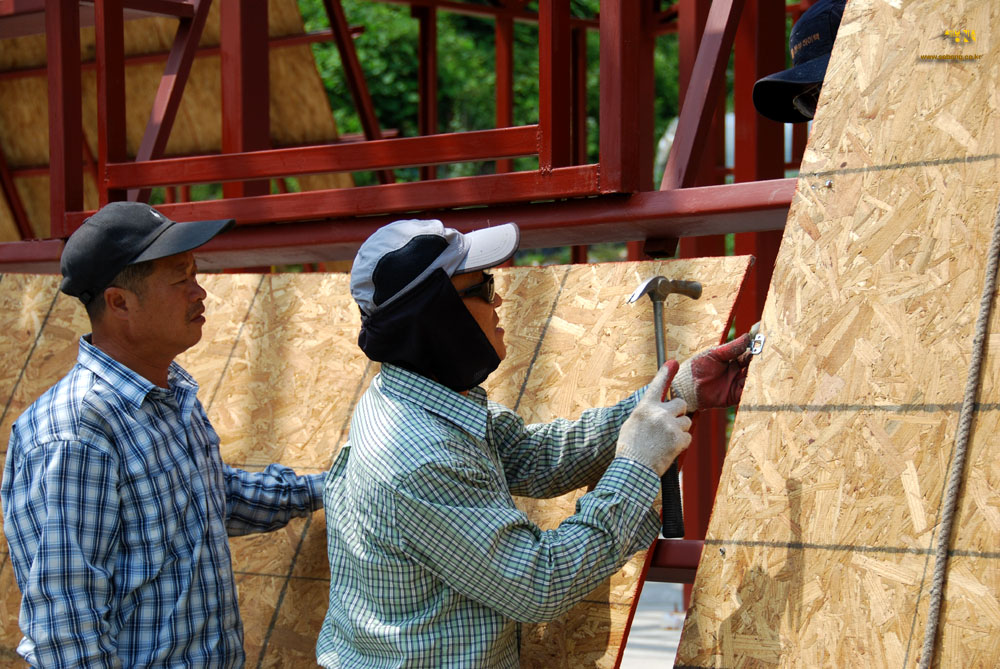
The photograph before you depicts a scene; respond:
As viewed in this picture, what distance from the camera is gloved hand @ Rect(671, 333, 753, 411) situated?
3111 mm

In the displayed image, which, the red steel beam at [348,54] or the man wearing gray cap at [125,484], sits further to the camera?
the red steel beam at [348,54]

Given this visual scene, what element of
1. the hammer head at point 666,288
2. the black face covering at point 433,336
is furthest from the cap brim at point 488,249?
the hammer head at point 666,288

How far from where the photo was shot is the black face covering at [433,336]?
2828mm

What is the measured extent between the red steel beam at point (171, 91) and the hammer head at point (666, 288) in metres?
3.00

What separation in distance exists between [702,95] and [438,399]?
1928 mm

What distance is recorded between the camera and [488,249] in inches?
116

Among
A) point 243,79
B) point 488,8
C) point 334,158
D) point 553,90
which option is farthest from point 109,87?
point 488,8

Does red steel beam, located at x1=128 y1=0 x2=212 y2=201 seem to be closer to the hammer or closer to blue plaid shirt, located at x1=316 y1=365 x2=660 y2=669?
blue plaid shirt, located at x1=316 y1=365 x2=660 y2=669

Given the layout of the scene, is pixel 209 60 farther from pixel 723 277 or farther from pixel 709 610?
pixel 709 610

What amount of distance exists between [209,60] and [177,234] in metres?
6.36

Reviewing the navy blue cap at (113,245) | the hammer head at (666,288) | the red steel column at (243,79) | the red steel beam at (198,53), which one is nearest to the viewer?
the navy blue cap at (113,245)

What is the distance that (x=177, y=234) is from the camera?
3.24 metres

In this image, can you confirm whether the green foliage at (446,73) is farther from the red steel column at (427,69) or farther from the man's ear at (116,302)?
the man's ear at (116,302)

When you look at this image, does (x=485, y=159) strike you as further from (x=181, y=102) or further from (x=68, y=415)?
(x=181, y=102)
